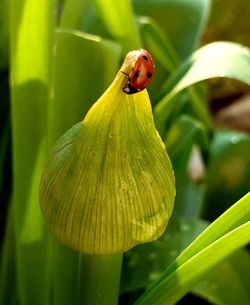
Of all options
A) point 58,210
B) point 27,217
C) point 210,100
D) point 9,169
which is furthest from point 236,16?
point 58,210

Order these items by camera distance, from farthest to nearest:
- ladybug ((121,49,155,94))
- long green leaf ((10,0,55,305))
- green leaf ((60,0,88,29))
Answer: green leaf ((60,0,88,29))
long green leaf ((10,0,55,305))
ladybug ((121,49,155,94))

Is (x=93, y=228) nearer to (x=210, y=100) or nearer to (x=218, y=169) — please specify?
(x=218, y=169)

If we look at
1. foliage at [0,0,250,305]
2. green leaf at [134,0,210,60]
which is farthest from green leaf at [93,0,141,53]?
green leaf at [134,0,210,60]

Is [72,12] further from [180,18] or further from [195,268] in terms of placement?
[195,268]

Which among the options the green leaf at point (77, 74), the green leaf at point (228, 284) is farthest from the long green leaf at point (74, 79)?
the green leaf at point (228, 284)

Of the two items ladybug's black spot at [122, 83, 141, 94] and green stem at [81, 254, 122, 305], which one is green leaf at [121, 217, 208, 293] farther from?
ladybug's black spot at [122, 83, 141, 94]

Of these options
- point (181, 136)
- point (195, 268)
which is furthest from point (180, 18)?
point (195, 268)

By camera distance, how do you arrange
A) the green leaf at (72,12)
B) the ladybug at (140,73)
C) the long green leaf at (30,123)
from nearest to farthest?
the ladybug at (140,73) → the long green leaf at (30,123) → the green leaf at (72,12)

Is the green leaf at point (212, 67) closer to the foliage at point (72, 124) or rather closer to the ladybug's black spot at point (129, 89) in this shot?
the foliage at point (72, 124)
